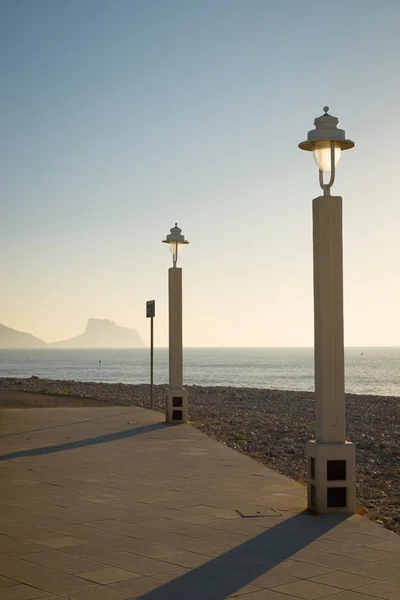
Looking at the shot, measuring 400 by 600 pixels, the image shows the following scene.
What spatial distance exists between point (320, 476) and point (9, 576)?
323cm

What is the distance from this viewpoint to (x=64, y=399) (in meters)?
23.9

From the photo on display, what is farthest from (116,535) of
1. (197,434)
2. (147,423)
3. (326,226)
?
(147,423)

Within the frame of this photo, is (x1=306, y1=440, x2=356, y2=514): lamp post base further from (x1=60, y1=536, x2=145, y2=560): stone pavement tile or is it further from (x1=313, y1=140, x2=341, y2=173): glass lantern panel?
(x1=313, y1=140, x2=341, y2=173): glass lantern panel

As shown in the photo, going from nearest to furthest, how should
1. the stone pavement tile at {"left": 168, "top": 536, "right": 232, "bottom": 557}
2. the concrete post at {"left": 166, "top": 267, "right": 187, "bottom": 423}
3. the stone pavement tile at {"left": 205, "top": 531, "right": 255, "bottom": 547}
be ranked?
the stone pavement tile at {"left": 168, "top": 536, "right": 232, "bottom": 557} < the stone pavement tile at {"left": 205, "top": 531, "right": 255, "bottom": 547} < the concrete post at {"left": 166, "top": 267, "right": 187, "bottom": 423}

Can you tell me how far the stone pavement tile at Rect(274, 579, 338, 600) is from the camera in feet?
16.1

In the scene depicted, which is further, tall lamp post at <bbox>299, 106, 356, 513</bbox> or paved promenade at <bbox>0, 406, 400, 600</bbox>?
tall lamp post at <bbox>299, 106, 356, 513</bbox>

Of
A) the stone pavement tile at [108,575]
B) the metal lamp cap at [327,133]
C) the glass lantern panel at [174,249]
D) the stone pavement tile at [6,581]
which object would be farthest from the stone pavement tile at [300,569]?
the glass lantern panel at [174,249]

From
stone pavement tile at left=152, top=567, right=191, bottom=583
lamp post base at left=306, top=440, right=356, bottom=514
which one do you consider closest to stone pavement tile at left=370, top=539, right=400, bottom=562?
lamp post base at left=306, top=440, right=356, bottom=514

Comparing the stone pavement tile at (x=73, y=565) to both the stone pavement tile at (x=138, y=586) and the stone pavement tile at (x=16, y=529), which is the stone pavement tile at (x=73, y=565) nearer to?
the stone pavement tile at (x=138, y=586)

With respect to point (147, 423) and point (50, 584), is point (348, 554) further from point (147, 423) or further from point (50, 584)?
point (147, 423)

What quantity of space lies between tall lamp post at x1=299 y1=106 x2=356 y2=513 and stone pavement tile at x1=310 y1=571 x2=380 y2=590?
2.09m

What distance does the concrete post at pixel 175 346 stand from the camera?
15781mm

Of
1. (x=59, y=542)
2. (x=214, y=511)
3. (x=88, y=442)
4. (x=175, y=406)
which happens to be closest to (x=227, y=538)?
(x=214, y=511)

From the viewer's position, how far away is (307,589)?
5.04 meters
